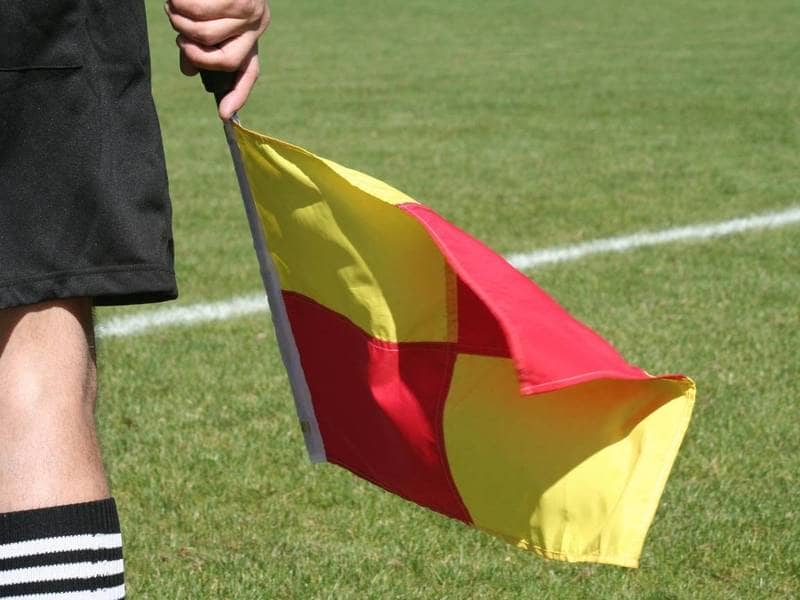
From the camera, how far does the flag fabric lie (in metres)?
2.05

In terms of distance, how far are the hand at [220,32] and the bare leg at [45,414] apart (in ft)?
1.18

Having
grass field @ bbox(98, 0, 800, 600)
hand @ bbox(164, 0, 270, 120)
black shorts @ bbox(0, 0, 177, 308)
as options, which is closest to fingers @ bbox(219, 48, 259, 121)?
hand @ bbox(164, 0, 270, 120)

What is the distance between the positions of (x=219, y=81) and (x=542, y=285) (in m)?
3.43

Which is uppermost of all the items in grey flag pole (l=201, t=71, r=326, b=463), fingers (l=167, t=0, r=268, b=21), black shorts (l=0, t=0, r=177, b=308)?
fingers (l=167, t=0, r=268, b=21)

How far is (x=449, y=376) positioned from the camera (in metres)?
2.20

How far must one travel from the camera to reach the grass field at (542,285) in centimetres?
309

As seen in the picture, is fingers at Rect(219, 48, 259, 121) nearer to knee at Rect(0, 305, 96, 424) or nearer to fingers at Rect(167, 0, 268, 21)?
fingers at Rect(167, 0, 268, 21)

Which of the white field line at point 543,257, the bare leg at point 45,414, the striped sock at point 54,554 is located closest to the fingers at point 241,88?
the bare leg at point 45,414

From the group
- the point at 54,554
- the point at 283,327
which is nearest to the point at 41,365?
the point at 54,554

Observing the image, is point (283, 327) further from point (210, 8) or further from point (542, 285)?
point (542, 285)

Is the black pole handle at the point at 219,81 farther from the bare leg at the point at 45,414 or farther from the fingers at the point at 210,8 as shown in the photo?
the bare leg at the point at 45,414

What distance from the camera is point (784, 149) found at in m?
8.36

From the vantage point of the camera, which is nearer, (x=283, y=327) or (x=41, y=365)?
(x=41, y=365)

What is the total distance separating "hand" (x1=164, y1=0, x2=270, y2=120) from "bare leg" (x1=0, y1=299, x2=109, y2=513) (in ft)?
1.18
